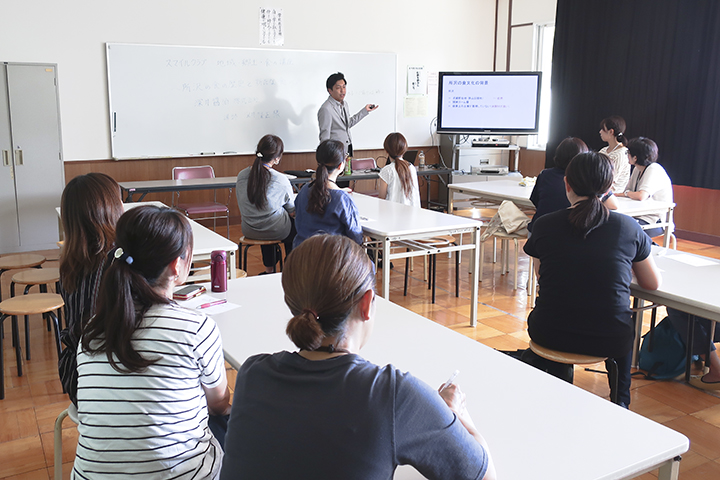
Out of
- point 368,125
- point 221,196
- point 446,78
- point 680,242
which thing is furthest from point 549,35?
point 221,196

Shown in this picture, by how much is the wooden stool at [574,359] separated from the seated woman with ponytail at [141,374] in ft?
4.60

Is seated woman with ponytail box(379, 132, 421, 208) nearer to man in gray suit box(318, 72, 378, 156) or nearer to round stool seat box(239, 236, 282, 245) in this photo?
round stool seat box(239, 236, 282, 245)

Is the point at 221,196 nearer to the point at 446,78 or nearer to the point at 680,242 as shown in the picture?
the point at 446,78

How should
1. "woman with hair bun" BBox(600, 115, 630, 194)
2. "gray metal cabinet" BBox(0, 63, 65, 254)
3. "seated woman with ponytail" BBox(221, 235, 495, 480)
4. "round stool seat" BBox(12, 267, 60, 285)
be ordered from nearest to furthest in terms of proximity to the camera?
"seated woman with ponytail" BBox(221, 235, 495, 480) < "round stool seat" BBox(12, 267, 60, 285) < "woman with hair bun" BBox(600, 115, 630, 194) < "gray metal cabinet" BBox(0, 63, 65, 254)

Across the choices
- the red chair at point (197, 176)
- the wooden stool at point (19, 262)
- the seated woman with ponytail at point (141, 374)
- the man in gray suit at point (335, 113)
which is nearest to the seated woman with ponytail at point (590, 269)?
the seated woman with ponytail at point (141, 374)

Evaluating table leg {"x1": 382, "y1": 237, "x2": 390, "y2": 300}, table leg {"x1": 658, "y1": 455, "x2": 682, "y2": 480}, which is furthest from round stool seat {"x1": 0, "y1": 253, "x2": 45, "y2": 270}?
table leg {"x1": 658, "y1": 455, "x2": 682, "y2": 480}

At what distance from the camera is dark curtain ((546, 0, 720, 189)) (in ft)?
19.1

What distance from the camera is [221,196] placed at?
23.2 ft

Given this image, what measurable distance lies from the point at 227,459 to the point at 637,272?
184cm

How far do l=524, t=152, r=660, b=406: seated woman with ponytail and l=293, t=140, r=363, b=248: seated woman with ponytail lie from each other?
1.31 meters

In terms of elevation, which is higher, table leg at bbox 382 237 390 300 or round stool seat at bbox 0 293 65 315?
table leg at bbox 382 237 390 300

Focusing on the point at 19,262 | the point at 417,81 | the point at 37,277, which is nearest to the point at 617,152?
the point at 417,81

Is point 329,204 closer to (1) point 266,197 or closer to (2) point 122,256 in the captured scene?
(1) point 266,197

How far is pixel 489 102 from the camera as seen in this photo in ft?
23.2
